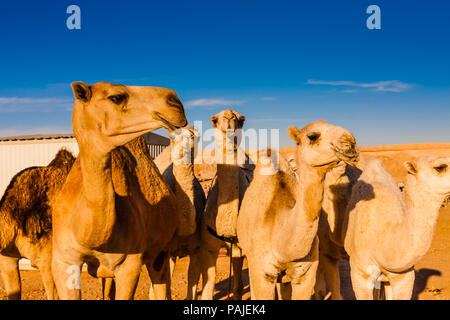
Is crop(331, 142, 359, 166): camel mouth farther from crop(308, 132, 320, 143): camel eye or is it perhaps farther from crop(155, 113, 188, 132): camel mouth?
crop(155, 113, 188, 132): camel mouth

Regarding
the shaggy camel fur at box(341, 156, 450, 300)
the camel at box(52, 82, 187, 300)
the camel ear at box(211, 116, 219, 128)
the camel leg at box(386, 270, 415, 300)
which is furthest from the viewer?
the camel ear at box(211, 116, 219, 128)

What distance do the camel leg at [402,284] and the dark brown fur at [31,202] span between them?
4417 mm

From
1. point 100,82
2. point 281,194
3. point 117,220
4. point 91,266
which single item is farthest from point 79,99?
point 281,194

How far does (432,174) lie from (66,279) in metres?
3.58

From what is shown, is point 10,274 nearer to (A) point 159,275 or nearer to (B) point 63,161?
(B) point 63,161

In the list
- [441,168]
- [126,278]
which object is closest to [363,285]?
[441,168]

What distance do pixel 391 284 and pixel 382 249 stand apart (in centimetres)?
46

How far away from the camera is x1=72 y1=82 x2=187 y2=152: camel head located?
2.99 m

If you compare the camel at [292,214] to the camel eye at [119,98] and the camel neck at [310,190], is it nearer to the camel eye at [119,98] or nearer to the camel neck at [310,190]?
the camel neck at [310,190]

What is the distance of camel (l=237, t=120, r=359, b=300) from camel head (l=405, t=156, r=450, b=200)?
117cm

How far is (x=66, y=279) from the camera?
13.0 ft

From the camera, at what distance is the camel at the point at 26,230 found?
18.6 ft

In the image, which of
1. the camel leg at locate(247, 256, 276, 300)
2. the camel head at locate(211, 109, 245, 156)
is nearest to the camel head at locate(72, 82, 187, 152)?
the camel leg at locate(247, 256, 276, 300)

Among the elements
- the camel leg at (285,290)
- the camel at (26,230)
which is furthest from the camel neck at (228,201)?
the camel at (26,230)
